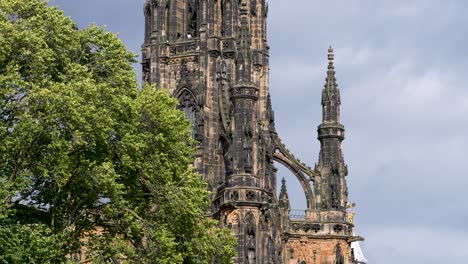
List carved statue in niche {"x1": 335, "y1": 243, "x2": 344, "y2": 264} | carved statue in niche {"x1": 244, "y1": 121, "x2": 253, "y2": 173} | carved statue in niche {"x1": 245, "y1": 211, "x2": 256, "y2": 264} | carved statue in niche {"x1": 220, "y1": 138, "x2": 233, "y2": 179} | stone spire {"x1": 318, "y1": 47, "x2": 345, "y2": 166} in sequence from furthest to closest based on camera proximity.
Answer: stone spire {"x1": 318, "y1": 47, "x2": 345, "y2": 166} < carved statue in niche {"x1": 335, "y1": 243, "x2": 344, "y2": 264} < carved statue in niche {"x1": 220, "y1": 138, "x2": 233, "y2": 179} < carved statue in niche {"x1": 244, "y1": 121, "x2": 253, "y2": 173} < carved statue in niche {"x1": 245, "y1": 211, "x2": 256, "y2": 264}

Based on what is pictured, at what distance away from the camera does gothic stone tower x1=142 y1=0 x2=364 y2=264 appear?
256 feet

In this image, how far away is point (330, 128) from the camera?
88562 millimetres

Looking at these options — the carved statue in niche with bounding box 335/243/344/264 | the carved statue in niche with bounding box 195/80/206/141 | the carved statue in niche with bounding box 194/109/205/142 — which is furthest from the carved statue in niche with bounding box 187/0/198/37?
the carved statue in niche with bounding box 335/243/344/264

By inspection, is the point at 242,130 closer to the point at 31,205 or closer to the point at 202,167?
the point at 202,167

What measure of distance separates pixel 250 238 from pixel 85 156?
25414 millimetres

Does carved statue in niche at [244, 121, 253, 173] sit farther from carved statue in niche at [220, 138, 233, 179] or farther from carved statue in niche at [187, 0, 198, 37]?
carved statue in niche at [187, 0, 198, 37]

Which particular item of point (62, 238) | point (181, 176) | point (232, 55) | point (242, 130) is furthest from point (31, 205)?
point (232, 55)

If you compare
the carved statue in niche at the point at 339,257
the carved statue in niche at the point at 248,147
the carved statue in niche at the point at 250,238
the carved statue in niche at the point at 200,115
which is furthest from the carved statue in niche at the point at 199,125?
the carved statue in niche at the point at 339,257

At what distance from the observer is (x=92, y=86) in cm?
5175

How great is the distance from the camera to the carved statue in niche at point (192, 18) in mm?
87062

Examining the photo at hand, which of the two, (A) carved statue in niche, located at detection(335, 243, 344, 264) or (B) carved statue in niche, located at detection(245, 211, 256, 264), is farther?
(A) carved statue in niche, located at detection(335, 243, 344, 264)

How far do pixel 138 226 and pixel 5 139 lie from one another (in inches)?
248

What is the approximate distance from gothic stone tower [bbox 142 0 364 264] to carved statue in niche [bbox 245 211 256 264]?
51 millimetres

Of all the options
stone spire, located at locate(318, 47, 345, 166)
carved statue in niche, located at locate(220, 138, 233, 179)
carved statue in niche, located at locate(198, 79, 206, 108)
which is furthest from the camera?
stone spire, located at locate(318, 47, 345, 166)
